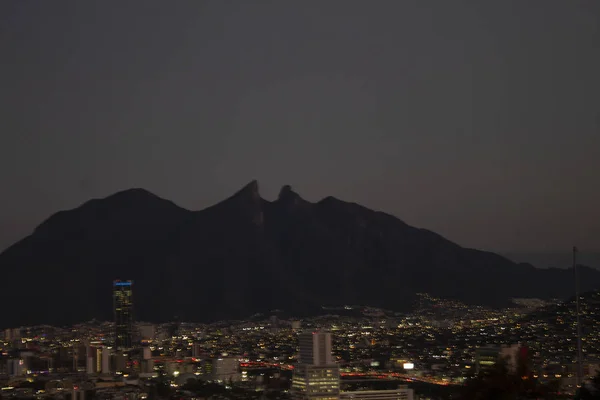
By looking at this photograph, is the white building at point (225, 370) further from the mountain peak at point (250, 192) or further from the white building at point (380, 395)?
the mountain peak at point (250, 192)

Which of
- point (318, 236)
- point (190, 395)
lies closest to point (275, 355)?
point (190, 395)

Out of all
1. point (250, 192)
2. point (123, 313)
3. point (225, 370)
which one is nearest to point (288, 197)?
point (250, 192)

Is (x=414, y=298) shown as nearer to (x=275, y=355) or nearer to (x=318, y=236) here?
(x=318, y=236)

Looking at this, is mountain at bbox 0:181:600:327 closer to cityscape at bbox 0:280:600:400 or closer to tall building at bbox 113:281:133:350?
tall building at bbox 113:281:133:350

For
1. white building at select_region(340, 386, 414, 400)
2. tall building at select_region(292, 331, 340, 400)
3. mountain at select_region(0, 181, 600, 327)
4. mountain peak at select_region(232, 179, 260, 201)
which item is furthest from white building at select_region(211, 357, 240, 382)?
mountain peak at select_region(232, 179, 260, 201)

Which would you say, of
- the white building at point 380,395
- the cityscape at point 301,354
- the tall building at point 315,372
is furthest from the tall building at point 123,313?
the white building at point 380,395

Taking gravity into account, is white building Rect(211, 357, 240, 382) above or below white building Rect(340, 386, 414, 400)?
above
